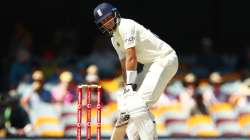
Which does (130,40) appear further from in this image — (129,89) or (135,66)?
(129,89)

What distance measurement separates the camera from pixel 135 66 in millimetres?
10672

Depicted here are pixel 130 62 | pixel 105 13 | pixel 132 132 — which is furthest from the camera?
pixel 132 132

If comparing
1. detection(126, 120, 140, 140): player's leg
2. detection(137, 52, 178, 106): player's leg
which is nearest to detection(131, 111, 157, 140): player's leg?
detection(137, 52, 178, 106): player's leg

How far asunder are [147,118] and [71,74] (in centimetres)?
549

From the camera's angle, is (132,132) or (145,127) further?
(132,132)

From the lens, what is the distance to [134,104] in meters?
10.7

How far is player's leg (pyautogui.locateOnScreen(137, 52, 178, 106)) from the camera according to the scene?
10820 millimetres

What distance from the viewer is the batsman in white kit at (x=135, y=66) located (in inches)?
420

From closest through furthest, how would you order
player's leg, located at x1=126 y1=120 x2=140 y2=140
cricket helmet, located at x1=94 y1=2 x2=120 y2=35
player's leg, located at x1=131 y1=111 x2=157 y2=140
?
player's leg, located at x1=131 y1=111 x2=157 y2=140
cricket helmet, located at x1=94 y1=2 x2=120 y2=35
player's leg, located at x1=126 y1=120 x2=140 y2=140

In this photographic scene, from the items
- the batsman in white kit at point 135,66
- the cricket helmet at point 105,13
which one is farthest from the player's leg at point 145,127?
the cricket helmet at point 105,13

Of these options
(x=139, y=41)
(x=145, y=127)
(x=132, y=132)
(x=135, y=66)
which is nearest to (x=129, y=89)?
(x=135, y=66)

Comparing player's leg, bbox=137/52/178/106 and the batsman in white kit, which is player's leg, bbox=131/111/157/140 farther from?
player's leg, bbox=137/52/178/106

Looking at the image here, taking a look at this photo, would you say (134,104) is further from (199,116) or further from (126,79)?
(199,116)

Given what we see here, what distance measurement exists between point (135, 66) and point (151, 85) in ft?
1.03
